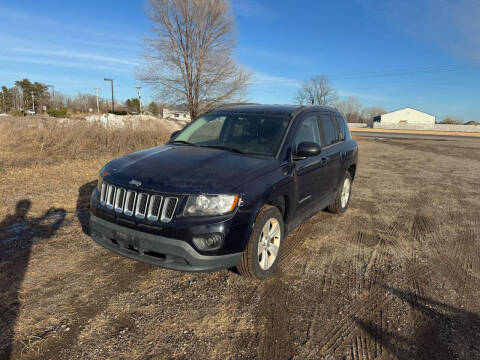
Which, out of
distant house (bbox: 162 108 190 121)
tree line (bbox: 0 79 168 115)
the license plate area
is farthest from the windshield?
tree line (bbox: 0 79 168 115)

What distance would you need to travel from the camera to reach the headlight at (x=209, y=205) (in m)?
2.79

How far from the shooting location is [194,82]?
24.2m

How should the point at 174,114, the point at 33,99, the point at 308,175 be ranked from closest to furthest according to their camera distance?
the point at 308,175, the point at 174,114, the point at 33,99

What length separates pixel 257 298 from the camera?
10.0ft

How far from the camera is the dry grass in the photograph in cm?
1043

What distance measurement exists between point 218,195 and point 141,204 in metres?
0.74

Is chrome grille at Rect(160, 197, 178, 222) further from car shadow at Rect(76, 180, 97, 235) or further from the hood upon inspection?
car shadow at Rect(76, 180, 97, 235)

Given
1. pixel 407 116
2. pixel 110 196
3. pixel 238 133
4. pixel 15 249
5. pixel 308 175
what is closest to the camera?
pixel 110 196

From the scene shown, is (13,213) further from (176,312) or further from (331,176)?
(331,176)

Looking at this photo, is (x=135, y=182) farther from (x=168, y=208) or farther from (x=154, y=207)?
(x=168, y=208)

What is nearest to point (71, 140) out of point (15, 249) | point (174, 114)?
point (15, 249)

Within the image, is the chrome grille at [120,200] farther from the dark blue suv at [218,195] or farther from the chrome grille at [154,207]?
the chrome grille at [154,207]

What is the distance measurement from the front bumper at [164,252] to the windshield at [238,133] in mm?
1412

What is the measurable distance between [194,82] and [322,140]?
21.3 metres
